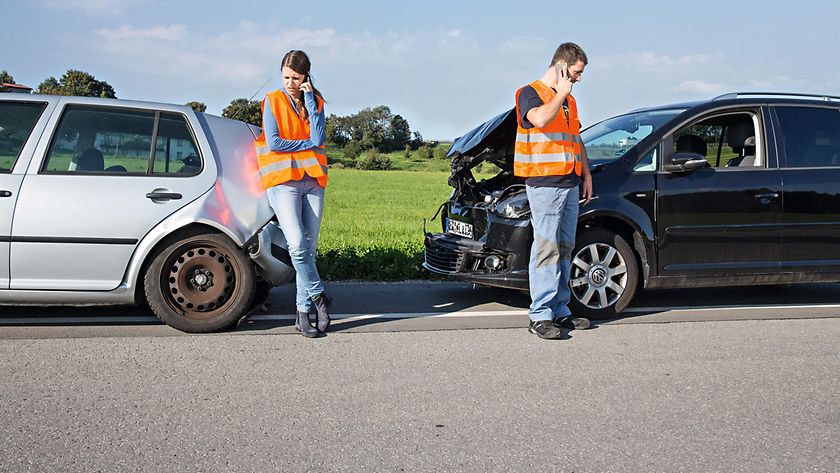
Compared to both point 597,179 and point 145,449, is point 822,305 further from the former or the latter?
point 145,449

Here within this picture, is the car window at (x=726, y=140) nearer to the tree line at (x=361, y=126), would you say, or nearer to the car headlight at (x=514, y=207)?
the car headlight at (x=514, y=207)

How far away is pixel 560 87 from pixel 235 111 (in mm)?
2582

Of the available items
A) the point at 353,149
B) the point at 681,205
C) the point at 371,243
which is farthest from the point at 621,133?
the point at 353,149

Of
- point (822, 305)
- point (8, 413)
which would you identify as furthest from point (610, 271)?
point (8, 413)

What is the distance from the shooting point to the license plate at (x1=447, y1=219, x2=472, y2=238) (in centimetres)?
670

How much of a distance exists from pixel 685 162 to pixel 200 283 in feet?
12.4

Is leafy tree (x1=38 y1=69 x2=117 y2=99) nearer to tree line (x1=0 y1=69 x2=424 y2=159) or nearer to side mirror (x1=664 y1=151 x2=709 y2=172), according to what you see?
tree line (x1=0 y1=69 x2=424 y2=159)

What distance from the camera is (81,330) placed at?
17.9 ft

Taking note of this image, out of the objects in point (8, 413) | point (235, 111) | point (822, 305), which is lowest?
point (8, 413)

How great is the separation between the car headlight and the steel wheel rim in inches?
82.3

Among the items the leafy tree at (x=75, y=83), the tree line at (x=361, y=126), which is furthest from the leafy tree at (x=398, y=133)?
the leafy tree at (x=75, y=83)

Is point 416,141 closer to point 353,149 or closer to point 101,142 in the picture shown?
point 353,149

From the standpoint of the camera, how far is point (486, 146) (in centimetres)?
684

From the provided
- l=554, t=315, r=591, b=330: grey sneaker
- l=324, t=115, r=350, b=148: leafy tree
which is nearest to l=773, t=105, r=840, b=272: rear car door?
l=554, t=315, r=591, b=330: grey sneaker
